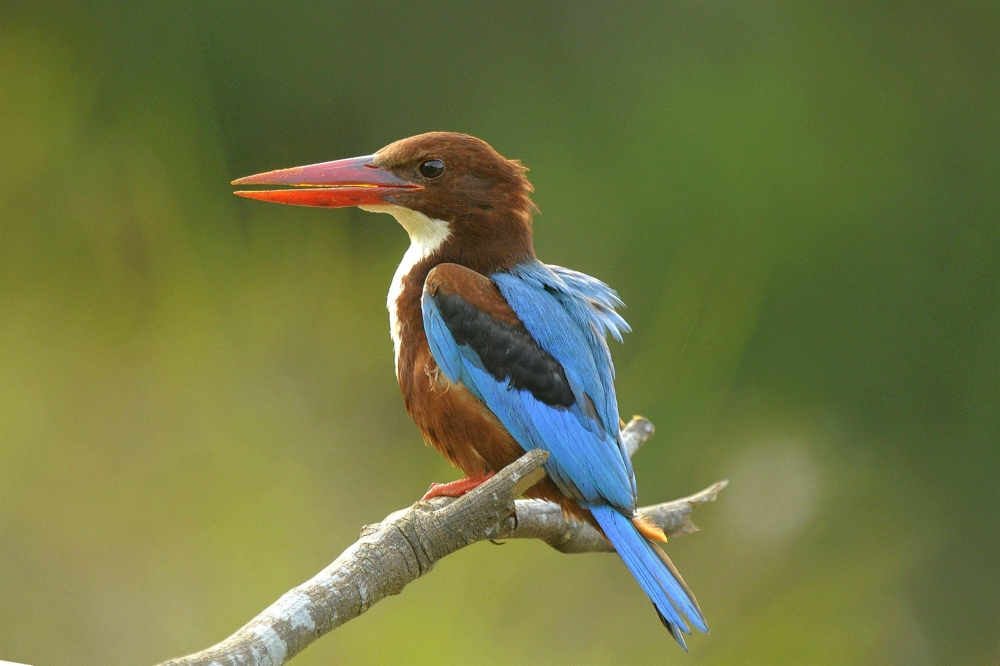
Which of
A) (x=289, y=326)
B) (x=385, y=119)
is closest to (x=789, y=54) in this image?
(x=385, y=119)

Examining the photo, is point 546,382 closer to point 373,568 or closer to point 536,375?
point 536,375

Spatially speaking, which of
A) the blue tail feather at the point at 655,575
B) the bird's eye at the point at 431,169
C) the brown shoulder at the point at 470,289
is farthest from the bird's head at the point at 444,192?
the blue tail feather at the point at 655,575

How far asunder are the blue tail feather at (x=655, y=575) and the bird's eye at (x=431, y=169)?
0.74m

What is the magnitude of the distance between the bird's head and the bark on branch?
59cm

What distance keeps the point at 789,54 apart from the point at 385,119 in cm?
160

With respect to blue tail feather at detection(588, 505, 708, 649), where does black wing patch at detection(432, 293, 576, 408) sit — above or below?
above

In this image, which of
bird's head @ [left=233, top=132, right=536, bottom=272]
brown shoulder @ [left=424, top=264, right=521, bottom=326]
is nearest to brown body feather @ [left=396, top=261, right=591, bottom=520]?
brown shoulder @ [left=424, top=264, right=521, bottom=326]

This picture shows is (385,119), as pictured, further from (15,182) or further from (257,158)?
(15,182)

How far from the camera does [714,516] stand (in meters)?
3.24

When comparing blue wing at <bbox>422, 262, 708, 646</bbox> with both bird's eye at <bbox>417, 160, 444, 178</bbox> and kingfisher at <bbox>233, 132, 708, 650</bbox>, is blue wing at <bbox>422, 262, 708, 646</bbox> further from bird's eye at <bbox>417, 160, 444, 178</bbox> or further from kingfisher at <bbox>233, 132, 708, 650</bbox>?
bird's eye at <bbox>417, 160, 444, 178</bbox>

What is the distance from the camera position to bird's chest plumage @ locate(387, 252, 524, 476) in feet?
5.90

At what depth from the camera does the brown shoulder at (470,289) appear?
182cm

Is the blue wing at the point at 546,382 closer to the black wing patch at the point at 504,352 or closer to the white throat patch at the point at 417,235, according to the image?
the black wing patch at the point at 504,352

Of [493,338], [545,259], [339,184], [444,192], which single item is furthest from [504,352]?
[545,259]
